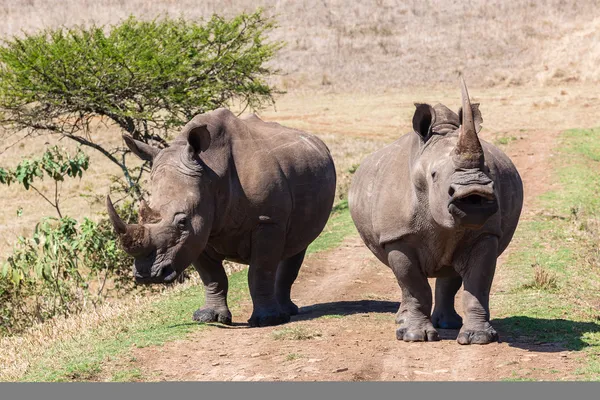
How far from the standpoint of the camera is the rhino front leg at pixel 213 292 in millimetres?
10188

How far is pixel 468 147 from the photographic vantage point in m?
7.69

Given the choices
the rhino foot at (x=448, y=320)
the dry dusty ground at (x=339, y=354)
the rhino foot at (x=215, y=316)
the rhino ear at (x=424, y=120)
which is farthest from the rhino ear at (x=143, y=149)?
the rhino foot at (x=448, y=320)

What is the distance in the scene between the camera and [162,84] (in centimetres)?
1902

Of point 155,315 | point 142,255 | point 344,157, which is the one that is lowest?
point 344,157

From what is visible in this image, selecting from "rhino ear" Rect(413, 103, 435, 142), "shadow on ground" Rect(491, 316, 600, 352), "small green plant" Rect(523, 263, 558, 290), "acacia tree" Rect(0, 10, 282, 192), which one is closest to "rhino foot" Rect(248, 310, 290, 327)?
"shadow on ground" Rect(491, 316, 600, 352)

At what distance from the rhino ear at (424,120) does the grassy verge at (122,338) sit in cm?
278

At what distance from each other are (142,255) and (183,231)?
42 cm

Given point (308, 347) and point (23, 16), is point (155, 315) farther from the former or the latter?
point (23, 16)

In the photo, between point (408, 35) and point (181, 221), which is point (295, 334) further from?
point (408, 35)

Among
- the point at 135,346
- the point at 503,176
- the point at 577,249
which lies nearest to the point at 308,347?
the point at 135,346

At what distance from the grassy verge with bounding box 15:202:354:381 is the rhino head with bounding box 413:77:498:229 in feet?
8.53

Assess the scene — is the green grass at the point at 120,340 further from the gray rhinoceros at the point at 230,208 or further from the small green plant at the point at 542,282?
the small green plant at the point at 542,282

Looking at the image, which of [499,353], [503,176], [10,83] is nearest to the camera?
[499,353]

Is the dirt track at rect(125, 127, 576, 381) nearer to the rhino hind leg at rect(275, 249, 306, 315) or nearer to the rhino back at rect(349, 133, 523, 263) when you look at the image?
the rhino hind leg at rect(275, 249, 306, 315)
